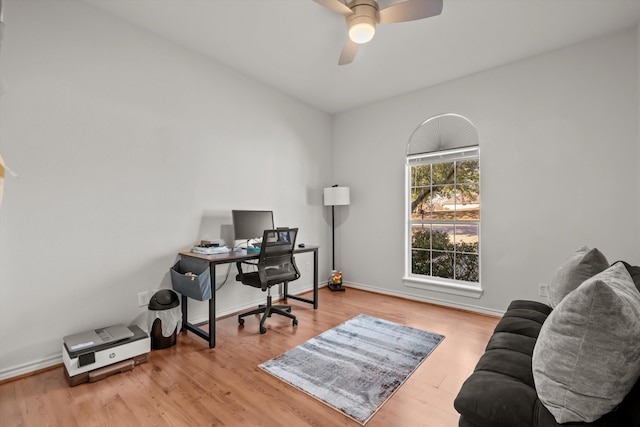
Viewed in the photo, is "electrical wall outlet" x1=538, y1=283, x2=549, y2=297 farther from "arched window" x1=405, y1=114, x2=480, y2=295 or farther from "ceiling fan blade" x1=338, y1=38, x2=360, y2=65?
"ceiling fan blade" x1=338, y1=38, x2=360, y2=65

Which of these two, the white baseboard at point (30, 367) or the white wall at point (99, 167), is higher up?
the white wall at point (99, 167)

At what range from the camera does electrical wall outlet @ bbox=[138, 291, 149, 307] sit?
8.90 feet

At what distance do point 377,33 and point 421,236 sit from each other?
251 cm

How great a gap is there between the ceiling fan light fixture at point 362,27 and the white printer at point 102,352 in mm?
2819

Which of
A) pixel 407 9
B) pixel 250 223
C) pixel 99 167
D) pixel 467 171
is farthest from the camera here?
pixel 467 171

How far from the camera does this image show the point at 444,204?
3.88 metres

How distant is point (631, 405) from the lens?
3.20ft

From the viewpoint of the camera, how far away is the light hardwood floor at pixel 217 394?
1.73 m

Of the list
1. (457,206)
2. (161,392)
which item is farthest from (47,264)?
(457,206)

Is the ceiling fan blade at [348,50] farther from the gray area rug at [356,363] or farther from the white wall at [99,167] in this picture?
the gray area rug at [356,363]

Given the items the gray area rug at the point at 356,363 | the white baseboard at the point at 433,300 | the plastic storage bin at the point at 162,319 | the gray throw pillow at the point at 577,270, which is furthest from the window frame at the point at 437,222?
the plastic storage bin at the point at 162,319

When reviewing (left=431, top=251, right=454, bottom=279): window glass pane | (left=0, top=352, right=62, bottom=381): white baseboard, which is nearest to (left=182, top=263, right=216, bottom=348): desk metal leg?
(left=0, top=352, right=62, bottom=381): white baseboard

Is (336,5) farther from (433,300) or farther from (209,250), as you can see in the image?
(433,300)

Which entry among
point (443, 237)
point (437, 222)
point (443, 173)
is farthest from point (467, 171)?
point (443, 237)
